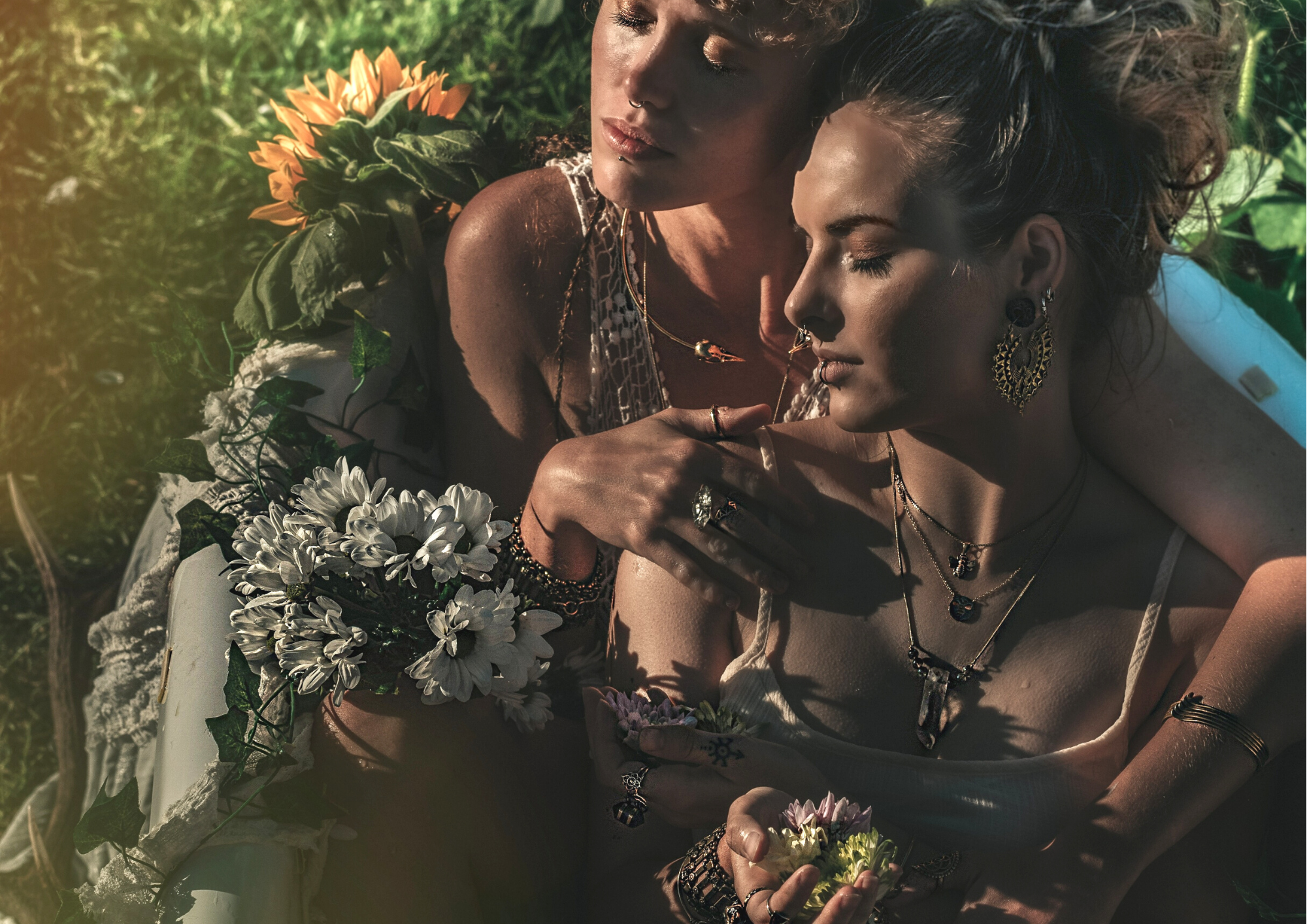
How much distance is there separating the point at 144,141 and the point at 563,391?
2.98 m

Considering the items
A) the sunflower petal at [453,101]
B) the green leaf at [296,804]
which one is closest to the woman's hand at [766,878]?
the green leaf at [296,804]

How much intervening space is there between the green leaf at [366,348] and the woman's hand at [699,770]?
83 cm

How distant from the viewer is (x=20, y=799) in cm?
338

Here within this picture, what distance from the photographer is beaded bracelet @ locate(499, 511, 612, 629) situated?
7.18 feet

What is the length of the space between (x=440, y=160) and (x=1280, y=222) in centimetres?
228

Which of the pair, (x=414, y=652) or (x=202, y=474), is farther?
(x=202, y=474)

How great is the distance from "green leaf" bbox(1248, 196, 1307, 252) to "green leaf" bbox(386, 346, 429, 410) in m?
2.35

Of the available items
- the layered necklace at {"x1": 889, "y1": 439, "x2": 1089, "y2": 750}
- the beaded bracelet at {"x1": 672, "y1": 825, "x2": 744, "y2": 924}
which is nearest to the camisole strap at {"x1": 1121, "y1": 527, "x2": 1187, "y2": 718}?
the layered necklace at {"x1": 889, "y1": 439, "x2": 1089, "y2": 750}

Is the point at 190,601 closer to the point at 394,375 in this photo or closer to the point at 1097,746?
the point at 394,375

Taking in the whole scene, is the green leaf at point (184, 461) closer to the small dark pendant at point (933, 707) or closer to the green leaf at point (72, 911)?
the green leaf at point (72, 911)

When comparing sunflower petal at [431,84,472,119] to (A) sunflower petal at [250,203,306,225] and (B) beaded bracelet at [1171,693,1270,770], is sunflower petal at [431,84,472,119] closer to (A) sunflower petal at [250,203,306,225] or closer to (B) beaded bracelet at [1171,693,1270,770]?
(A) sunflower petal at [250,203,306,225]

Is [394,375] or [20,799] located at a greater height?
[394,375]

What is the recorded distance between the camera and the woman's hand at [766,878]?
161 centimetres

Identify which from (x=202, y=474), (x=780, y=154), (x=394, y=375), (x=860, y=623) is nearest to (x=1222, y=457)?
(x=860, y=623)
